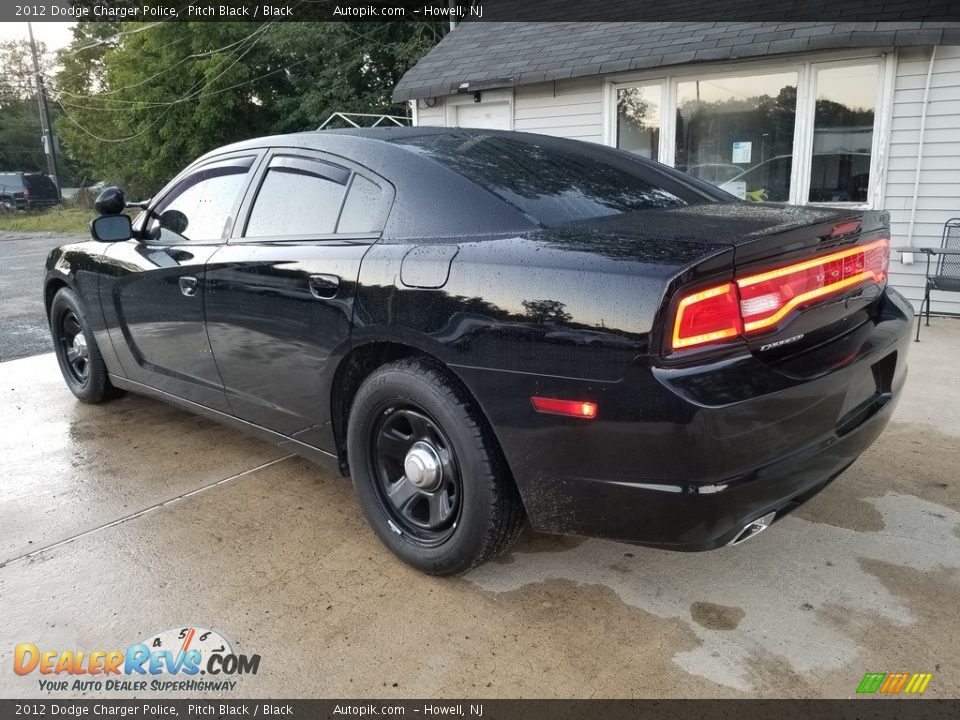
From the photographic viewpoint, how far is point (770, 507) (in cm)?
205

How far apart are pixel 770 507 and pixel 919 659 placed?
0.65 m

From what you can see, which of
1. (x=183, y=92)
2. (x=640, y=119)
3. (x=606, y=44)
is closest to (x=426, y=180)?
(x=640, y=119)

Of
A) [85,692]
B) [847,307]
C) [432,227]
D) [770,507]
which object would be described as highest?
[432,227]

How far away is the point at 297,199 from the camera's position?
9.89 ft

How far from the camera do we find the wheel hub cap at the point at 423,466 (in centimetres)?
248

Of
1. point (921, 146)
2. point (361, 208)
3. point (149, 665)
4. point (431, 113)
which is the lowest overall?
point (149, 665)

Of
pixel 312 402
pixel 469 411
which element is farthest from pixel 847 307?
pixel 312 402

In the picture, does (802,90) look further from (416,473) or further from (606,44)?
(416,473)

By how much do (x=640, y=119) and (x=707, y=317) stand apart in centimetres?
706

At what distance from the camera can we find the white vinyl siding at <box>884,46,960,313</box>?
6492 millimetres

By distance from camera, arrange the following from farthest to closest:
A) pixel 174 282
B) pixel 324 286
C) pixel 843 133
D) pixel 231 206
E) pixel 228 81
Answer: pixel 228 81, pixel 843 133, pixel 174 282, pixel 231 206, pixel 324 286

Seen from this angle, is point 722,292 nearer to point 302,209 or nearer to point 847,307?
point 847,307

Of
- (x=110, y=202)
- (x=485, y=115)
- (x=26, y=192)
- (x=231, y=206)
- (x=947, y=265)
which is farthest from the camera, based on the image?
(x=26, y=192)
